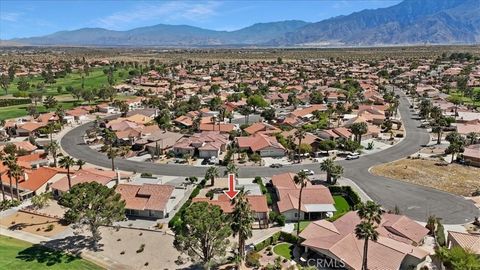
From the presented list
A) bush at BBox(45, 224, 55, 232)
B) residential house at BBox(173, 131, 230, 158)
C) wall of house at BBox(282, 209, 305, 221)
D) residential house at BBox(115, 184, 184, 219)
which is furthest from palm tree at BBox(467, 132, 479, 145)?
bush at BBox(45, 224, 55, 232)

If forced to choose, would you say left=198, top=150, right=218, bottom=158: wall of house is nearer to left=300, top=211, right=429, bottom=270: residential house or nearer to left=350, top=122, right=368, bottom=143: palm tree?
left=350, top=122, right=368, bottom=143: palm tree

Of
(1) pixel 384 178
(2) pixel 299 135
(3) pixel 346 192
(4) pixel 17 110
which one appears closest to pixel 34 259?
(3) pixel 346 192

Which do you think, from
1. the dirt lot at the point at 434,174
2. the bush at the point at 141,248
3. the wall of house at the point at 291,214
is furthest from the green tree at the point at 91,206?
the dirt lot at the point at 434,174

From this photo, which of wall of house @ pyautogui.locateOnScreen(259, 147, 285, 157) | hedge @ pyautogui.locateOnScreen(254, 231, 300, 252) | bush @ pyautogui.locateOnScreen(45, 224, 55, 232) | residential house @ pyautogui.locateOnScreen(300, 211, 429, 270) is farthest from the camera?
wall of house @ pyautogui.locateOnScreen(259, 147, 285, 157)

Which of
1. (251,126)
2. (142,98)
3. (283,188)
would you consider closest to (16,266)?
(283,188)

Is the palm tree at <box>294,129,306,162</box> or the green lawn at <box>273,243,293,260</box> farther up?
the palm tree at <box>294,129,306,162</box>

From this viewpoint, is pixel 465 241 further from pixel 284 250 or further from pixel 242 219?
pixel 242 219
